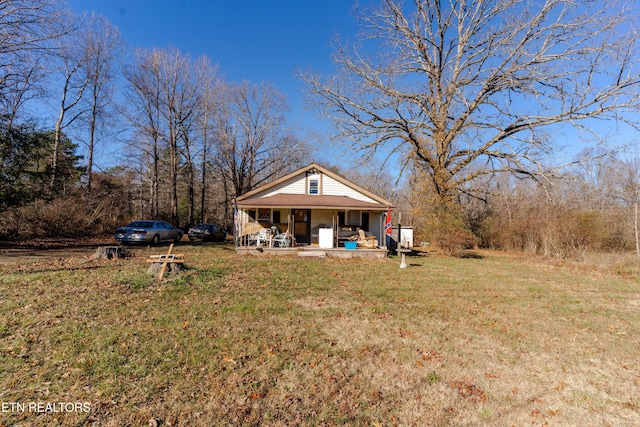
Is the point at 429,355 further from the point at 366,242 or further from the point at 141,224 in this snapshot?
the point at 141,224

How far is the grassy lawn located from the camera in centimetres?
303

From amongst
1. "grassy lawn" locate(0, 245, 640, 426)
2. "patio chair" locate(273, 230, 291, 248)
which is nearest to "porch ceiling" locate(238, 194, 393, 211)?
"patio chair" locate(273, 230, 291, 248)

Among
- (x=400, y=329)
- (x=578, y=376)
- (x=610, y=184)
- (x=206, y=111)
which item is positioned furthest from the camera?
(x=206, y=111)

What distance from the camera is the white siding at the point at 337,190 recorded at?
18.3 meters

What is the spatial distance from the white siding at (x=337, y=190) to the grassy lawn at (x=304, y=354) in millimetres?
10666

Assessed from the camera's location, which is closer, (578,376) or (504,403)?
(504,403)

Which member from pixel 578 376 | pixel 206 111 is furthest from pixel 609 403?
pixel 206 111

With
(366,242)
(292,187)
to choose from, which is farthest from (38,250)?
(366,242)

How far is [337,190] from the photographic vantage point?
18422 mm

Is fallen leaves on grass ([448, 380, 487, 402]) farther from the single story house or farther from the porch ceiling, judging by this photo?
the single story house

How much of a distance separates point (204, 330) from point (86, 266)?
7.09m

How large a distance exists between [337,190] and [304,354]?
14.6 m

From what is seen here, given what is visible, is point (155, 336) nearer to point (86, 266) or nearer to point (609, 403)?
point (609, 403)

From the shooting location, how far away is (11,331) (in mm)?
4418
